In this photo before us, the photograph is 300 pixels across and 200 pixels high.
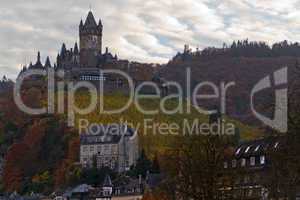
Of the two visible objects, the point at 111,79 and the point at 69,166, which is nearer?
the point at 69,166

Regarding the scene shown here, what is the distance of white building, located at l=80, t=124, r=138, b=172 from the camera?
102 meters

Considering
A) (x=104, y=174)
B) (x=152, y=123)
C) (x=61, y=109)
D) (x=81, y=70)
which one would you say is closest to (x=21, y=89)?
(x=81, y=70)

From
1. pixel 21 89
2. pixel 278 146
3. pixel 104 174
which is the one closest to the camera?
pixel 278 146

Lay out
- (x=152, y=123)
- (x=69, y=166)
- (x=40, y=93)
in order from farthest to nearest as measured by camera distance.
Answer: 1. (x=40, y=93)
2. (x=152, y=123)
3. (x=69, y=166)

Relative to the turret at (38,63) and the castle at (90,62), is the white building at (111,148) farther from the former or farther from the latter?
the turret at (38,63)

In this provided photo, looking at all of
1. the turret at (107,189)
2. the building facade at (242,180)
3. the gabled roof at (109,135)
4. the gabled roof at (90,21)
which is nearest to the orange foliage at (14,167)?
the gabled roof at (109,135)

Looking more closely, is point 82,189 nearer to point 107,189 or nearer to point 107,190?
point 107,189

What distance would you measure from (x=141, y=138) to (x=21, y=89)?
41144 mm

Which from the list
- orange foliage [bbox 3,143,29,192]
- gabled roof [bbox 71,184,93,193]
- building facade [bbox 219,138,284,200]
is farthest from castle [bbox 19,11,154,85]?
building facade [bbox 219,138,284,200]

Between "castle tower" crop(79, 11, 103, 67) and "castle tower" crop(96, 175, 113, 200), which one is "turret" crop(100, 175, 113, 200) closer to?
"castle tower" crop(96, 175, 113, 200)

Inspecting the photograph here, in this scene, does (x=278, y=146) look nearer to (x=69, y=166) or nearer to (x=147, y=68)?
(x=69, y=166)

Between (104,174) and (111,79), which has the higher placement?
(111,79)

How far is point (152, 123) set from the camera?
116062mm

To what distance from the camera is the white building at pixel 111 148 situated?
102000 millimetres
